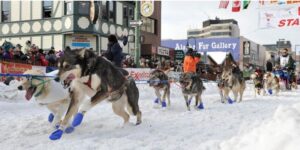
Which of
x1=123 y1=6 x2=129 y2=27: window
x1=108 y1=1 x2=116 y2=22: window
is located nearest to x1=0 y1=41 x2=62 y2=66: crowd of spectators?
x1=108 y1=1 x2=116 y2=22: window

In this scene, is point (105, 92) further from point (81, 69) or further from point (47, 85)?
point (47, 85)

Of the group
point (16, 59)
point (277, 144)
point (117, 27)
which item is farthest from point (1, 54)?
point (117, 27)

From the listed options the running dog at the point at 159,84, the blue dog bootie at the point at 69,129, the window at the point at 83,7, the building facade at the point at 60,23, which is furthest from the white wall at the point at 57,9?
the blue dog bootie at the point at 69,129

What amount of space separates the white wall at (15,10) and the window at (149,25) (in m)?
11.0

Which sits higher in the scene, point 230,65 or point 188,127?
point 230,65

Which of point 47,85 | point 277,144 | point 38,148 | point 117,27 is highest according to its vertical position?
point 117,27

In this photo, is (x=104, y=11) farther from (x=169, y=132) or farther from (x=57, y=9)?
(x=169, y=132)

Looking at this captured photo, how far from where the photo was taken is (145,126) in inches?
284

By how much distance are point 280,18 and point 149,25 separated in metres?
13.4

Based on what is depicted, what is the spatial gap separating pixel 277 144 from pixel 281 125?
2.28 feet

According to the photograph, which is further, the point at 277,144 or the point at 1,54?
the point at 1,54

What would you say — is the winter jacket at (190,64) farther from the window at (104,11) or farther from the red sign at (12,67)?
the window at (104,11)

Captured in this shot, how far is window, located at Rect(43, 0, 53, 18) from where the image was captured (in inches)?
946

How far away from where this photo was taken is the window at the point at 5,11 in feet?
82.5
